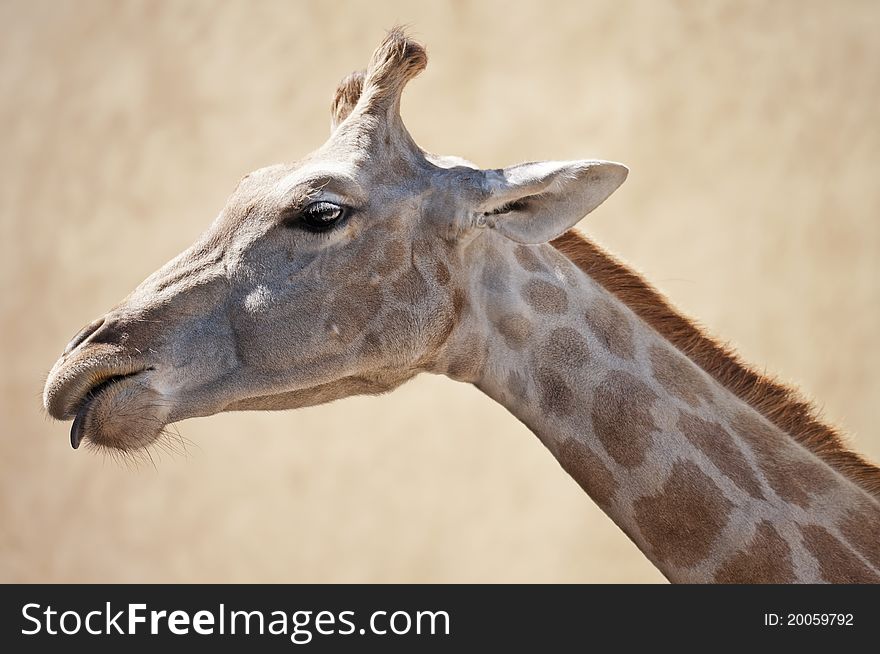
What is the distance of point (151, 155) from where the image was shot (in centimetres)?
663

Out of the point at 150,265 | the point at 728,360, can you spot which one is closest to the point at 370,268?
the point at 728,360

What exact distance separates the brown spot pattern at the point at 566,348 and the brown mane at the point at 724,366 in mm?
203

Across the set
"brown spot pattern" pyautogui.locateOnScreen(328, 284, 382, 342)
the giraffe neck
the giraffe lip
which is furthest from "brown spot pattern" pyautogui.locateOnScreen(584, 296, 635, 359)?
the giraffe lip

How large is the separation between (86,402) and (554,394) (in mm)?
992

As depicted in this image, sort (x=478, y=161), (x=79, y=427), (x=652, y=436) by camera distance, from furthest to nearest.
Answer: (x=478, y=161), (x=652, y=436), (x=79, y=427)

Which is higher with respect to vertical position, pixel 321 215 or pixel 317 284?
pixel 321 215

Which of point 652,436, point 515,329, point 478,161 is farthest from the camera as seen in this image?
point 478,161

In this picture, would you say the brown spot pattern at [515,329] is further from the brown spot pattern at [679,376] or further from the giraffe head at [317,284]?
the brown spot pattern at [679,376]

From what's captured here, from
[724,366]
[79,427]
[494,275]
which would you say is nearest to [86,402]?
[79,427]

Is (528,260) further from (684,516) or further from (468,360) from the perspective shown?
(684,516)

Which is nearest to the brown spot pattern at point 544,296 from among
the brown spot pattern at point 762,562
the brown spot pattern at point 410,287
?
the brown spot pattern at point 410,287

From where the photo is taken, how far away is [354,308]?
91.5 inches

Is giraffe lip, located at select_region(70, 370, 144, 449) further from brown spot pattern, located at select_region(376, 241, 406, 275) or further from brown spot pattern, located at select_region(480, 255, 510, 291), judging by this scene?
brown spot pattern, located at select_region(480, 255, 510, 291)

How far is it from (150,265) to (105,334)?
177 inches
